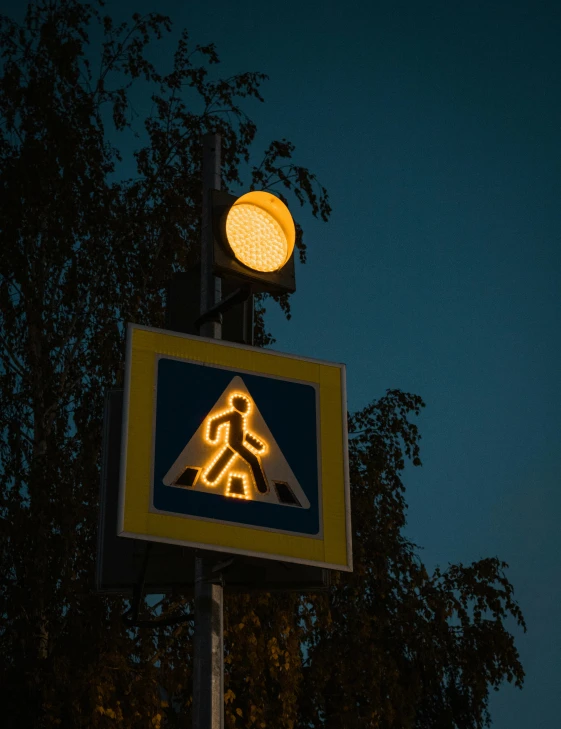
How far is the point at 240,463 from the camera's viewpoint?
13.7 ft

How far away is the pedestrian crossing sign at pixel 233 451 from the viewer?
4.02m

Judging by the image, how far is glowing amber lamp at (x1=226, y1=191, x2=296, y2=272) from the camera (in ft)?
15.2

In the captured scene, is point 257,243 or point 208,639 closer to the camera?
point 208,639

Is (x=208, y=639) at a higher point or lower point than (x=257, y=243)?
lower

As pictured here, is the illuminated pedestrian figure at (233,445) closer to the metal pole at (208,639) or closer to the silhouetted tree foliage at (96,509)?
the metal pole at (208,639)

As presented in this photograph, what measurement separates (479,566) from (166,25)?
25.5 feet

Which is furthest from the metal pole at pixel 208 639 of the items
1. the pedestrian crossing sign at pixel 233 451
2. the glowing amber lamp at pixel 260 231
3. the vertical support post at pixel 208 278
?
the pedestrian crossing sign at pixel 233 451

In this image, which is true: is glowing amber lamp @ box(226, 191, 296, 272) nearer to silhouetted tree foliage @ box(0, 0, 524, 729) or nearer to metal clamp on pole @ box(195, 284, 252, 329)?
metal clamp on pole @ box(195, 284, 252, 329)

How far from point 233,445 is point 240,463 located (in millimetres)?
73

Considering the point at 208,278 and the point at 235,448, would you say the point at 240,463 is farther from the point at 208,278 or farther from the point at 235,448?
the point at 208,278

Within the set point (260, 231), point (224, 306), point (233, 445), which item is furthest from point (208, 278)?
point (233, 445)

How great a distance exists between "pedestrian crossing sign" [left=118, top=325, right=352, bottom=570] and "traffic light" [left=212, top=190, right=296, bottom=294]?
1.02ft

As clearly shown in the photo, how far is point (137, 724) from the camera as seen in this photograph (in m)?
10.3

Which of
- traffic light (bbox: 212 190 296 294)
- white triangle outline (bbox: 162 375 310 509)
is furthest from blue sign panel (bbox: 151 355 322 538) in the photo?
traffic light (bbox: 212 190 296 294)
